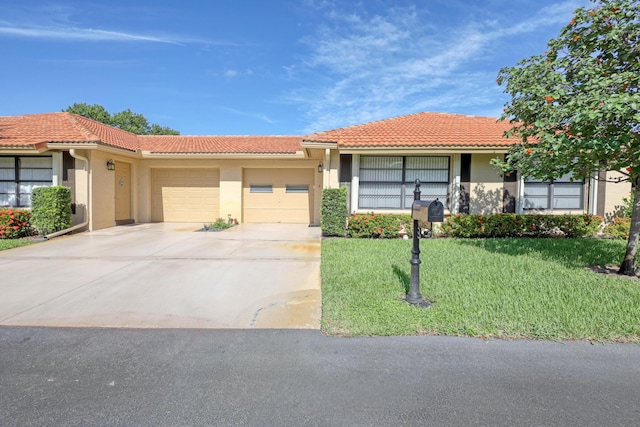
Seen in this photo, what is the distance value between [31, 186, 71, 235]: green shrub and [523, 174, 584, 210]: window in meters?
14.5

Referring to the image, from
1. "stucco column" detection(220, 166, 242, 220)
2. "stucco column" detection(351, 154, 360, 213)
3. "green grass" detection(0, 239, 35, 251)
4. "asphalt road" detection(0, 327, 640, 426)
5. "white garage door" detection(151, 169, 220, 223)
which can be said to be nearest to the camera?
"asphalt road" detection(0, 327, 640, 426)

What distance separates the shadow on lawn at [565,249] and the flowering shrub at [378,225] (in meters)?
1.71

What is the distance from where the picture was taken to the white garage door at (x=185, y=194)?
15336 mm

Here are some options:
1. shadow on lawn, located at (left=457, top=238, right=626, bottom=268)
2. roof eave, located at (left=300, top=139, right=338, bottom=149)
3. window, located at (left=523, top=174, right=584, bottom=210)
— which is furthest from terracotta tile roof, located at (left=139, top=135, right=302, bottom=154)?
window, located at (left=523, top=174, right=584, bottom=210)

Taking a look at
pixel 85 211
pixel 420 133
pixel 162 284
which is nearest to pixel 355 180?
pixel 420 133

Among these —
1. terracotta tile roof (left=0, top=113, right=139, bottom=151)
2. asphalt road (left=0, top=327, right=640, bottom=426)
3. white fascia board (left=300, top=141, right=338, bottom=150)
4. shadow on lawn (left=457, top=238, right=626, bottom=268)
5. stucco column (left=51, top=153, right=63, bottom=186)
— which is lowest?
asphalt road (left=0, top=327, right=640, bottom=426)

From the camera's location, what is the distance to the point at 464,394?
266cm

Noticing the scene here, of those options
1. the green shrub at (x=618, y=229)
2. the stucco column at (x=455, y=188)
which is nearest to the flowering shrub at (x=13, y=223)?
the stucco column at (x=455, y=188)

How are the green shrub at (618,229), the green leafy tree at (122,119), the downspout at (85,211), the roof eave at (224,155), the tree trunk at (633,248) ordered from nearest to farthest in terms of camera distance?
1. the tree trunk at (633,248)
2. the green shrub at (618,229)
3. the downspout at (85,211)
4. the roof eave at (224,155)
5. the green leafy tree at (122,119)

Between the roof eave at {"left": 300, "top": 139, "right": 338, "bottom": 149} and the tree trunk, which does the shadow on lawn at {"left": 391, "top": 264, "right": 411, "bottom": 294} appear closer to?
the tree trunk

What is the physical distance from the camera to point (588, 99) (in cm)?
459

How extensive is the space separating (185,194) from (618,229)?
1571cm

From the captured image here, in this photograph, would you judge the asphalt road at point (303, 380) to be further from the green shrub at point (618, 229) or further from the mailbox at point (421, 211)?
the green shrub at point (618, 229)

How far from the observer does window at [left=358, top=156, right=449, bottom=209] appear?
11.0 meters
